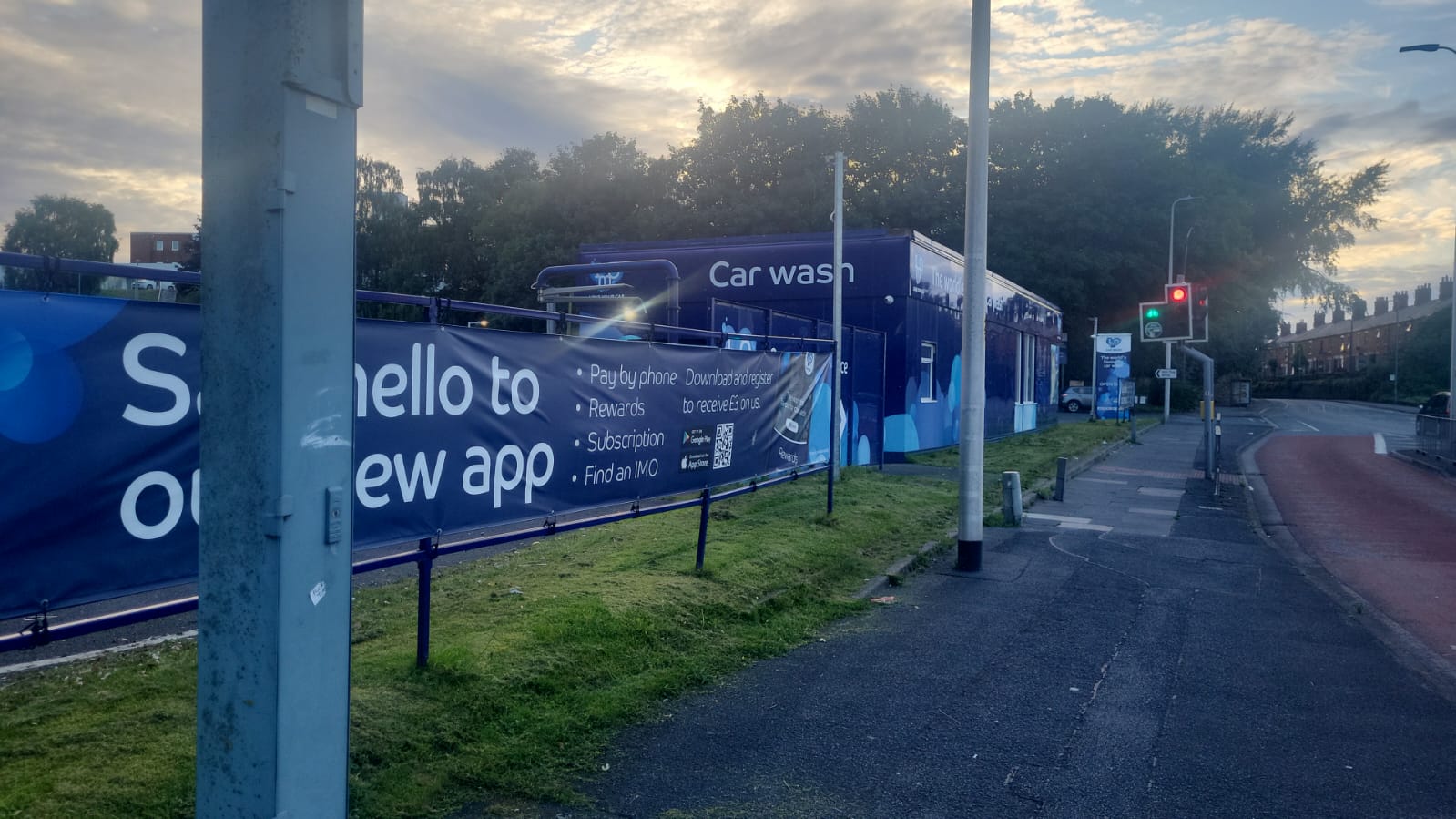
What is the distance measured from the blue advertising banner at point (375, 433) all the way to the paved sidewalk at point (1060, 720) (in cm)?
164

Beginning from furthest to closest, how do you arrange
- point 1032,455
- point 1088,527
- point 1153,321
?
point 1032,455, point 1153,321, point 1088,527

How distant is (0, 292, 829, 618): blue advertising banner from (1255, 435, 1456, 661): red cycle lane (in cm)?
617

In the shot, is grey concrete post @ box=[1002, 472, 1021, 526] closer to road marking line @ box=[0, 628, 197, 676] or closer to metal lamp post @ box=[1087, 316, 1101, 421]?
road marking line @ box=[0, 628, 197, 676]

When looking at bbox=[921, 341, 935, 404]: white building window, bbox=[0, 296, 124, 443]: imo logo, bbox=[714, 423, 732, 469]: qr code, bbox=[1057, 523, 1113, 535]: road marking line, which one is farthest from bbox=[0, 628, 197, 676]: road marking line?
bbox=[921, 341, 935, 404]: white building window

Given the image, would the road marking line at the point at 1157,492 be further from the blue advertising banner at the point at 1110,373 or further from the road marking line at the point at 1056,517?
the blue advertising banner at the point at 1110,373

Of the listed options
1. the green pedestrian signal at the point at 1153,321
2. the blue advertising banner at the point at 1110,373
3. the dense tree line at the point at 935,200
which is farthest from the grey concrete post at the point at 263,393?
the dense tree line at the point at 935,200

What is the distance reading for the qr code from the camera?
334 inches

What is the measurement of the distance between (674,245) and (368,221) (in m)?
46.8

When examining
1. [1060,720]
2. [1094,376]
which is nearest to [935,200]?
[1094,376]

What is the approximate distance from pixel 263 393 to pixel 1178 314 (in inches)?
683

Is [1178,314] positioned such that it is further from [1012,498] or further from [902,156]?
[902,156]

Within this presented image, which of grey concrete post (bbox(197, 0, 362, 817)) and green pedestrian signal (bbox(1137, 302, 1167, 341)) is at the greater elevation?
green pedestrian signal (bbox(1137, 302, 1167, 341))

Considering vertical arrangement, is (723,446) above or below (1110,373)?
below

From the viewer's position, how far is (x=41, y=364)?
11.6ft
